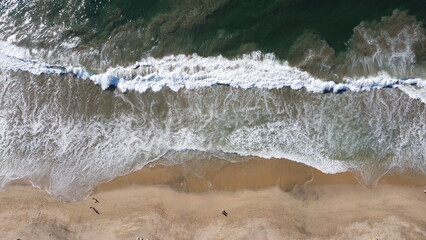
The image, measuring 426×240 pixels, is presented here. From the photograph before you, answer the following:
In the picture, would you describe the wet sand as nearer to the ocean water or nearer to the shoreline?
the shoreline

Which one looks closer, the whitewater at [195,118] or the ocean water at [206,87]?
the whitewater at [195,118]

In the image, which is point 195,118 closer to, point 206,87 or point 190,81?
point 206,87

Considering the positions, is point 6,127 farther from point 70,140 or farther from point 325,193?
point 325,193

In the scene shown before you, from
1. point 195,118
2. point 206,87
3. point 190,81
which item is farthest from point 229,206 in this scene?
point 190,81

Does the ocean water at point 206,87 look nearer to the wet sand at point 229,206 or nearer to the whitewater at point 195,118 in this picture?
the whitewater at point 195,118

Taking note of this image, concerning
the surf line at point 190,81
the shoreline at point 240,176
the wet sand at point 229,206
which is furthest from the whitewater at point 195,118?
the wet sand at point 229,206
